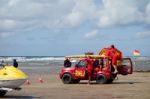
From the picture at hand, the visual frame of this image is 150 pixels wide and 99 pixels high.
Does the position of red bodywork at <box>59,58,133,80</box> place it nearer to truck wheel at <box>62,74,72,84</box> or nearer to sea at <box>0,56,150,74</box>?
truck wheel at <box>62,74,72,84</box>

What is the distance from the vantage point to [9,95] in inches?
892

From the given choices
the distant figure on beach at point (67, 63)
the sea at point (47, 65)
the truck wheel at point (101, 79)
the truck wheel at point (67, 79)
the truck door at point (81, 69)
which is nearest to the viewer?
the truck wheel at point (101, 79)

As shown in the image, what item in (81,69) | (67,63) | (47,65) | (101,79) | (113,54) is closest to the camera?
(101,79)

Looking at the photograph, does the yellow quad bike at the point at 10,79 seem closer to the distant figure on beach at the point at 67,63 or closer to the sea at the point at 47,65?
the sea at the point at 47,65

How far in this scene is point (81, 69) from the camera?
31.0 meters

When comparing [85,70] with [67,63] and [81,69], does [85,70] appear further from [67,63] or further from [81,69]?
[67,63]

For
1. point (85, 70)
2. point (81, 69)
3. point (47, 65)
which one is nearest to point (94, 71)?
point (85, 70)

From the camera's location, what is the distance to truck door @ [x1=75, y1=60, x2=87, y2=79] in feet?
102

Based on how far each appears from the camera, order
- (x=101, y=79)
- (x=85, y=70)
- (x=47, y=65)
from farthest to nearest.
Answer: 1. (x=47, y=65)
2. (x=85, y=70)
3. (x=101, y=79)

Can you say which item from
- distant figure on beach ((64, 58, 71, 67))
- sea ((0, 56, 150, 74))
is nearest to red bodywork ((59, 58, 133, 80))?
distant figure on beach ((64, 58, 71, 67))

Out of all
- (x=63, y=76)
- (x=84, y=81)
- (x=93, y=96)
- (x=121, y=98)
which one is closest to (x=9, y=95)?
(x=93, y=96)

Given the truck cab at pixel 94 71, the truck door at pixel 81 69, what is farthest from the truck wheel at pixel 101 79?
the truck door at pixel 81 69

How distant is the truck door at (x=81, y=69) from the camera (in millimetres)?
Result: 30938

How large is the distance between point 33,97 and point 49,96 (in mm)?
782
